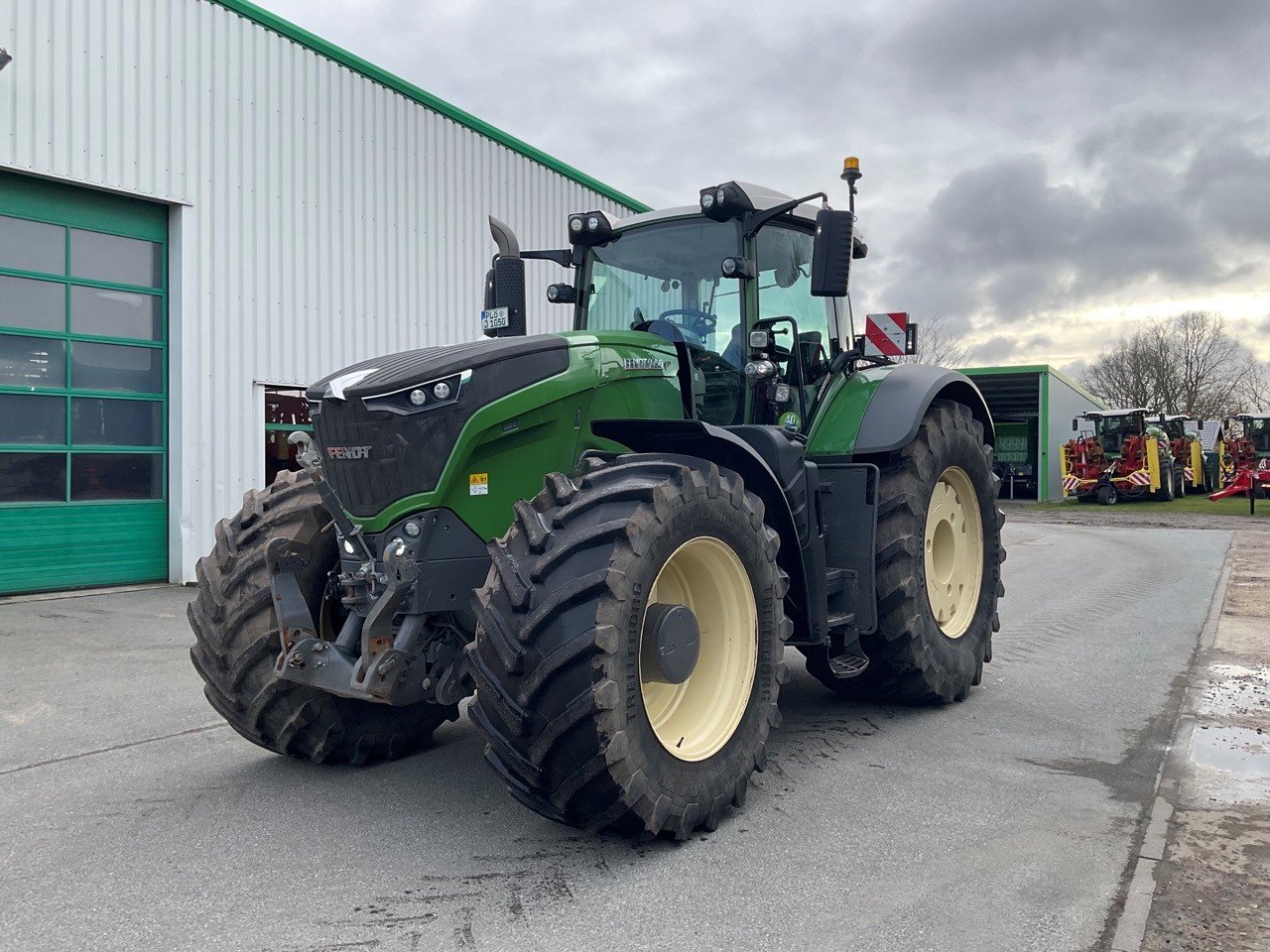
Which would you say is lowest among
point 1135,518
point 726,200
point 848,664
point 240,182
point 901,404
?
point 1135,518

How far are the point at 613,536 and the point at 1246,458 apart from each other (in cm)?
3146

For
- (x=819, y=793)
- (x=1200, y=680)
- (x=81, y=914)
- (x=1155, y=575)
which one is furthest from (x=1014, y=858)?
(x=1155, y=575)

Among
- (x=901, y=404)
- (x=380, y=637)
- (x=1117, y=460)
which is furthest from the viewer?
(x=1117, y=460)

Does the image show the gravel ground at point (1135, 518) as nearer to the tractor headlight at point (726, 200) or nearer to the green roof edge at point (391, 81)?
the green roof edge at point (391, 81)

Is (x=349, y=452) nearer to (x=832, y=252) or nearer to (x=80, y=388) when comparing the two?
(x=832, y=252)

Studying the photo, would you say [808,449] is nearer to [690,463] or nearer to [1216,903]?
[690,463]

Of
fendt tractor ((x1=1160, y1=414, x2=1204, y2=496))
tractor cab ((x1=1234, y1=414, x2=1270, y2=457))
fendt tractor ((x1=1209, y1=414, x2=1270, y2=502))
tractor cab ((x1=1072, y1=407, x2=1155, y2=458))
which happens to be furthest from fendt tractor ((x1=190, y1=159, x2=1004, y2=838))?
tractor cab ((x1=1234, y1=414, x2=1270, y2=457))

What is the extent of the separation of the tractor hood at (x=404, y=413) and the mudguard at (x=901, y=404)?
2.05m

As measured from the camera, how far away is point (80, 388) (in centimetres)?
941

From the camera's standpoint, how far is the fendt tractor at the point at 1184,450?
29575 millimetres

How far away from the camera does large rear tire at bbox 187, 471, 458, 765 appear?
4004mm

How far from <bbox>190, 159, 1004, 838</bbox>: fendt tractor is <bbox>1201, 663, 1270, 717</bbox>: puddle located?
1338 mm

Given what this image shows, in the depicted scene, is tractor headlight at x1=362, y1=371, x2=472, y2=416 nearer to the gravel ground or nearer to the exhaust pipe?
the exhaust pipe

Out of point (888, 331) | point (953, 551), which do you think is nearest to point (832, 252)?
point (953, 551)
